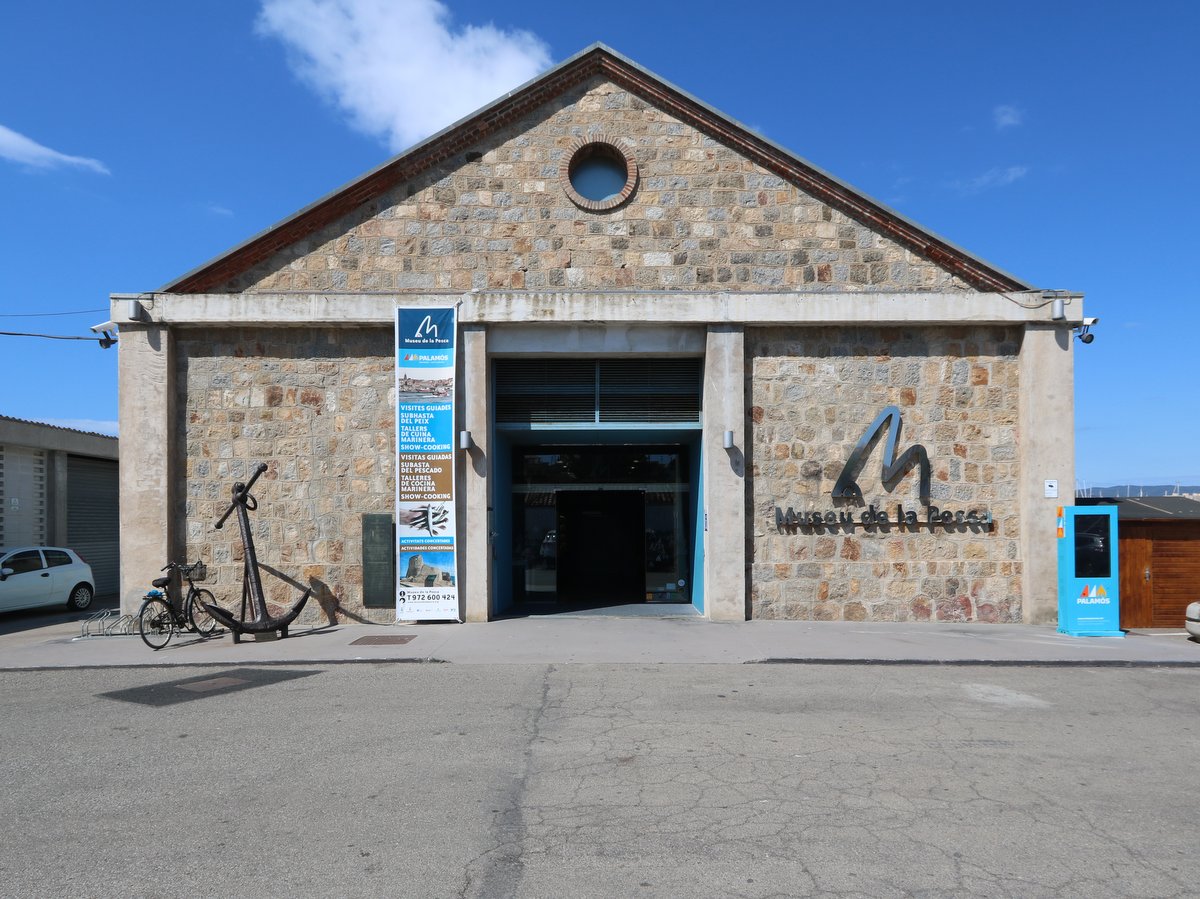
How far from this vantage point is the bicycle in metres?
11.2

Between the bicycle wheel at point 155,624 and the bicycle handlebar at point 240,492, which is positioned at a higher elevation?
the bicycle handlebar at point 240,492

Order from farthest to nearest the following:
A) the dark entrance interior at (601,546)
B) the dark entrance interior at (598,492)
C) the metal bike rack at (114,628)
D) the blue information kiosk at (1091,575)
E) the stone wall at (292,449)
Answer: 1. the dark entrance interior at (601,546)
2. the dark entrance interior at (598,492)
3. the stone wall at (292,449)
4. the metal bike rack at (114,628)
5. the blue information kiosk at (1091,575)

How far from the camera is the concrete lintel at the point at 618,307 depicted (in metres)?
12.8

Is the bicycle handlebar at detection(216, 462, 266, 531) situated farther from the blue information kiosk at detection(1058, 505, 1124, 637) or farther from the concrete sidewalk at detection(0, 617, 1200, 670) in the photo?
the blue information kiosk at detection(1058, 505, 1124, 637)

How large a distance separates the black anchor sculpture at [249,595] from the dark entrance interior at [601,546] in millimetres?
5486

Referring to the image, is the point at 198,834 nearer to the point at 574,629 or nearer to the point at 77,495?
the point at 574,629

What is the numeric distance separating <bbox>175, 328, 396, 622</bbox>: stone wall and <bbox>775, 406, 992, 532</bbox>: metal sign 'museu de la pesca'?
21.7 feet

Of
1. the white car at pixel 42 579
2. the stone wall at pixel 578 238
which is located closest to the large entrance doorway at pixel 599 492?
the stone wall at pixel 578 238

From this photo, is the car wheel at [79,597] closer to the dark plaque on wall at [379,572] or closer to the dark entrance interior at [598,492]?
the dark plaque on wall at [379,572]

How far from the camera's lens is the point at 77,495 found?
20797mm

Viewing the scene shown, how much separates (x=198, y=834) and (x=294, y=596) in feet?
27.9

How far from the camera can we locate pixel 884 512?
42.6ft

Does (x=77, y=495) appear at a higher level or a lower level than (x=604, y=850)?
higher

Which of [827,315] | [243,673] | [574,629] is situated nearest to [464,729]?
[243,673]
